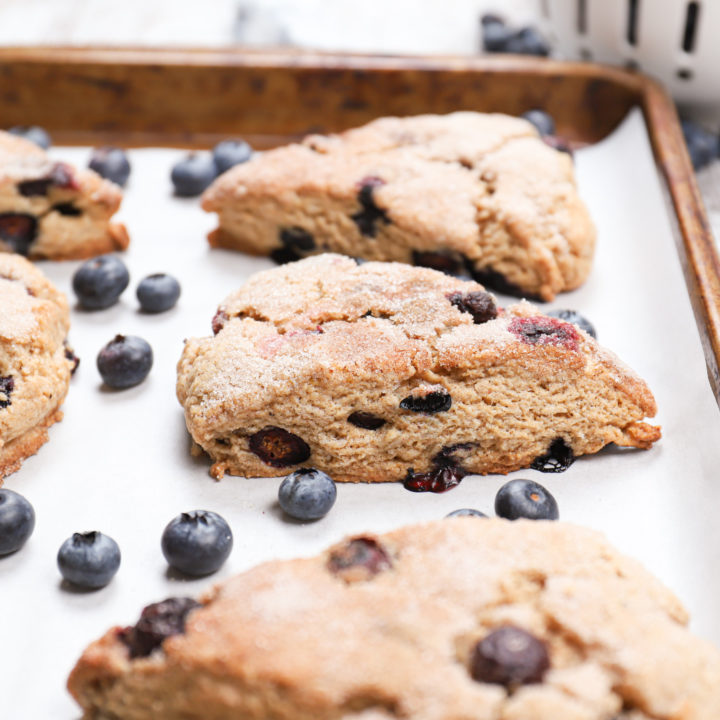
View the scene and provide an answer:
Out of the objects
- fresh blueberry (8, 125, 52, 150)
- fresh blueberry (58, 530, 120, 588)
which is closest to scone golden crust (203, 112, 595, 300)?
fresh blueberry (8, 125, 52, 150)

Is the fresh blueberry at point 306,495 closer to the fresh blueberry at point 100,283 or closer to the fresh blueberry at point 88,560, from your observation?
the fresh blueberry at point 88,560

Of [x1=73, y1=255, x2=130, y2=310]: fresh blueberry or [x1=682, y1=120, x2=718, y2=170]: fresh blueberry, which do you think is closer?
[x1=73, y1=255, x2=130, y2=310]: fresh blueberry

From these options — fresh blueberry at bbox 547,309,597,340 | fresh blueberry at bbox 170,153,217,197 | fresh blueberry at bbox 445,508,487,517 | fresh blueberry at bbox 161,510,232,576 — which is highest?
fresh blueberry at bbox 547,309,597,340

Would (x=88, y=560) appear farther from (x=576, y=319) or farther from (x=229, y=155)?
(x=229, y=155)

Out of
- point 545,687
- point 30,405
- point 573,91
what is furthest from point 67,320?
point 573,91

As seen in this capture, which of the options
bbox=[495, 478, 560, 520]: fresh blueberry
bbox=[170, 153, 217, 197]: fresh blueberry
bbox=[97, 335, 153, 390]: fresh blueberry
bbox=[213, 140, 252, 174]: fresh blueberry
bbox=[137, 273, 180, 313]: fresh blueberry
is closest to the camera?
bbox=[495, 478, 560, 520]: fresh blueberry

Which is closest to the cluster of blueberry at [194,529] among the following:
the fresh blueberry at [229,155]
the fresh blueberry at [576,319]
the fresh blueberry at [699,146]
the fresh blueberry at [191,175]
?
the fresh blueberry at [576,319]

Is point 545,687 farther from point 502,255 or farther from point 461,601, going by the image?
point 502,255

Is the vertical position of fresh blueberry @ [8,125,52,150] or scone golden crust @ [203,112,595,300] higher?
scone golden crust @ [203,112,595,300]

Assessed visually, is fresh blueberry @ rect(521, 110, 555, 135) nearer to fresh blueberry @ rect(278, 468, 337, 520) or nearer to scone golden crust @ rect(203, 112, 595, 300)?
scone golden crust @ rect(203, 112, 595, 300)
